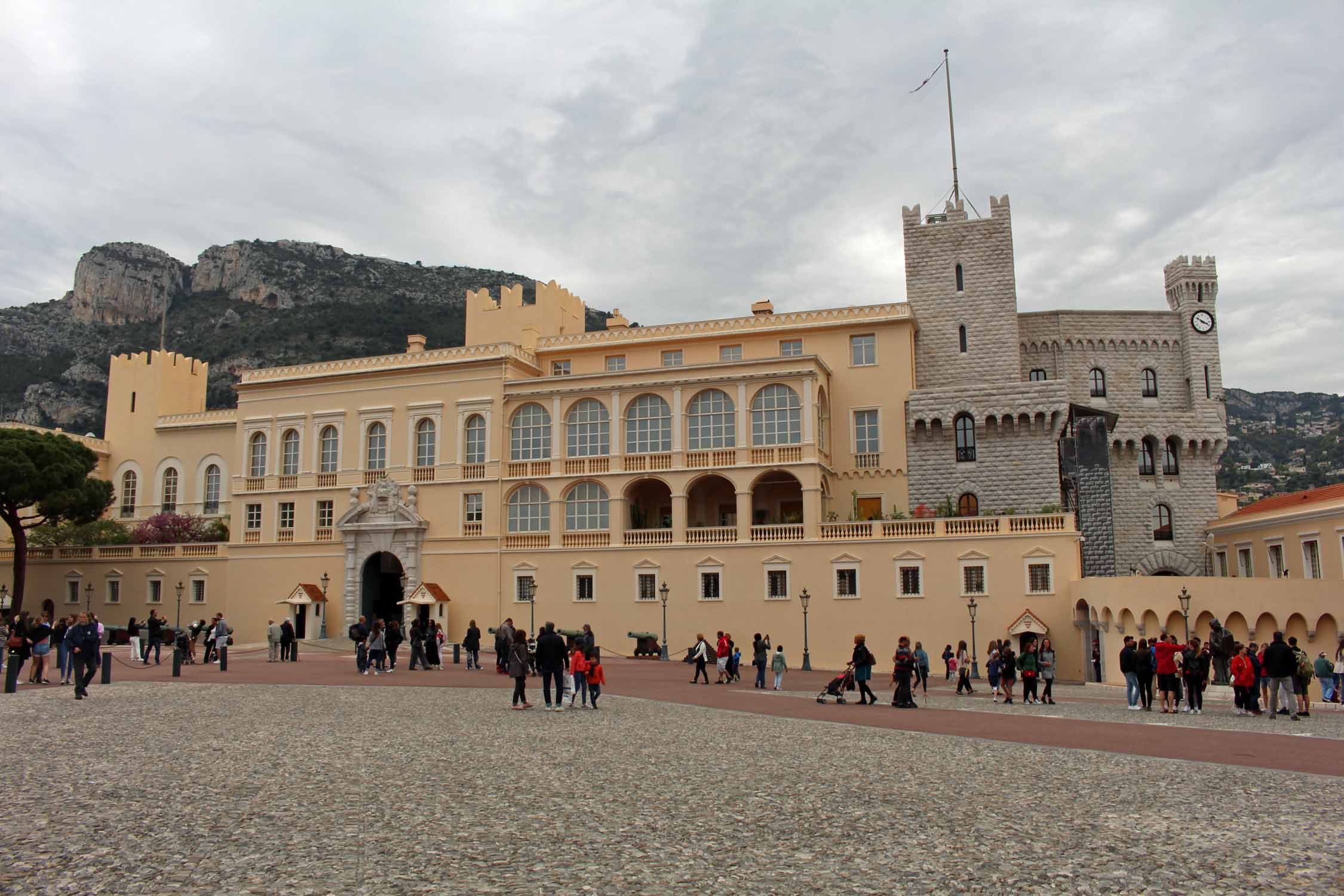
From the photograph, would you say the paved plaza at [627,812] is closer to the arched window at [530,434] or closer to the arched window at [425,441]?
the arched window at [530,434]

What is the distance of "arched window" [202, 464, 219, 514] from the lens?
5547 cm

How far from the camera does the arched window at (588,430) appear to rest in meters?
44.3

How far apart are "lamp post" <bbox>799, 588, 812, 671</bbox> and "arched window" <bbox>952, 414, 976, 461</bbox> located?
30.7 feet

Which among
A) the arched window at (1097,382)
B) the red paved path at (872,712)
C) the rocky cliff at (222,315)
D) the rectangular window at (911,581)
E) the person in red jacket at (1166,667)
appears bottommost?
the red paved path at (872,712)

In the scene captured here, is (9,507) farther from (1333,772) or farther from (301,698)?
(1333,772)

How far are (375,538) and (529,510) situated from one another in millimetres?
7286

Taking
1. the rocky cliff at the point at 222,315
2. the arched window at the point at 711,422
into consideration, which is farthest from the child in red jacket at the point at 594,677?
the rocky cliff at the point at 222,315

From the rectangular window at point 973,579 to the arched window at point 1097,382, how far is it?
15.7 m

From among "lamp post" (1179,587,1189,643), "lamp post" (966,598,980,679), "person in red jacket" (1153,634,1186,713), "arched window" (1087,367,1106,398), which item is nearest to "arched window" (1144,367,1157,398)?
"arched window" (1087,367,1106,398)

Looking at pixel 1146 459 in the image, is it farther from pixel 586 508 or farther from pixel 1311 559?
pixel 586 508

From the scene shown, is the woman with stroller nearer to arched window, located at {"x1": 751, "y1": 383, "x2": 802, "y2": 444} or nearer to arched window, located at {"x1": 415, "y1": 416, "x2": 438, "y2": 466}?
arched window, located at {"x1": 751, "y1": 383, "x2": 802, "y2": 444}

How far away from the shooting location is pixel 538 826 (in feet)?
31.2

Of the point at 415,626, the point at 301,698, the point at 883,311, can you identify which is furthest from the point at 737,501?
the point at 301,698

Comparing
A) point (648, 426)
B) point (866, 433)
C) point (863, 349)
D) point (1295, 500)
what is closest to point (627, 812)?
point (648, 426)
